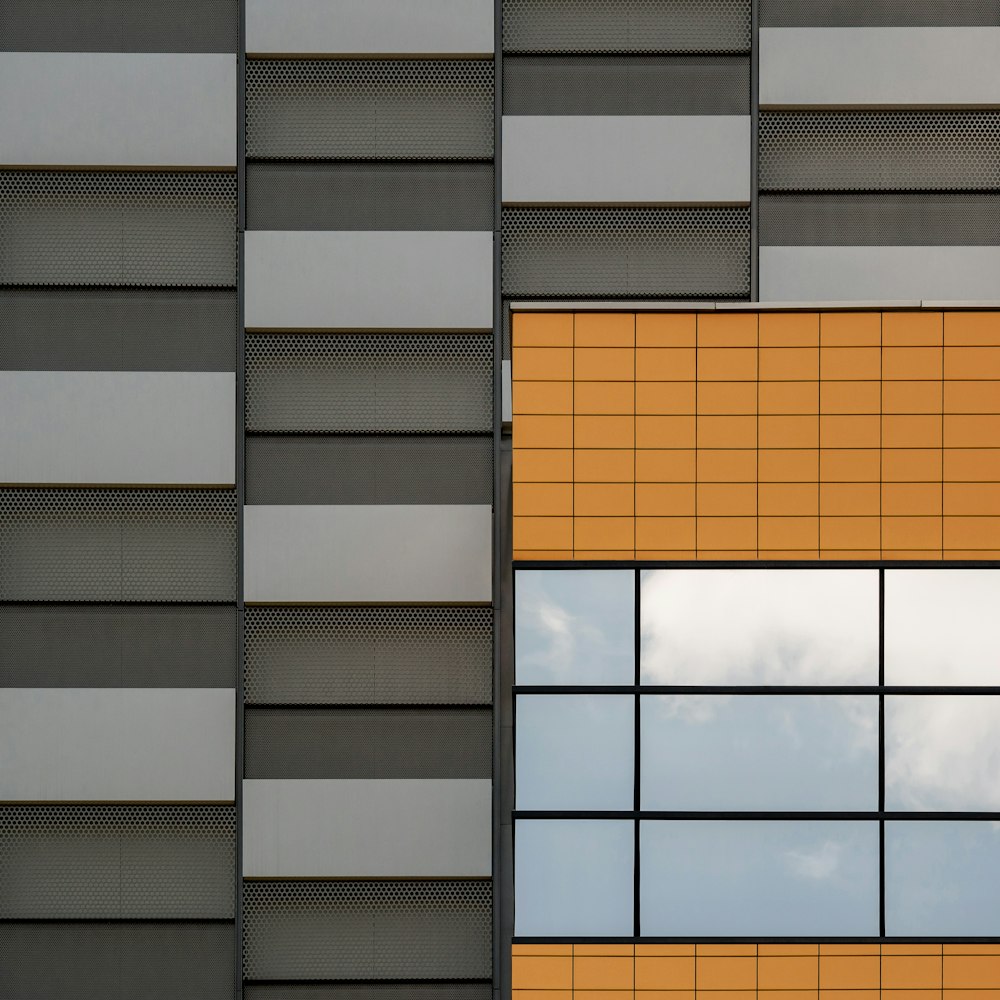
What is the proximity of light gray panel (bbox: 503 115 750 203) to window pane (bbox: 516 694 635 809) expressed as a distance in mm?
4139

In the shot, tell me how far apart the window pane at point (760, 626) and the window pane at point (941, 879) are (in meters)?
1.12

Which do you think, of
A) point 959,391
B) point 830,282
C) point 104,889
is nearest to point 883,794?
point 959,391

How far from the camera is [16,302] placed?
658cm

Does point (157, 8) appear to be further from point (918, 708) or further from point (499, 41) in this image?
point (918, 708)

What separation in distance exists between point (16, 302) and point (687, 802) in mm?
6659

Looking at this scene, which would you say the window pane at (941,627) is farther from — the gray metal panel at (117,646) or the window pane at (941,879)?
the gray metal panel at (117,646)

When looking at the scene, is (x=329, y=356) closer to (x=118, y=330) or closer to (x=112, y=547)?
(x=118, y=330)

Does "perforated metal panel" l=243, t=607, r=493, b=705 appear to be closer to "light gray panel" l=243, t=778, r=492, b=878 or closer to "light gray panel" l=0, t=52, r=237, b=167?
"light gray panel" l=243, t=778, r=492, b=878

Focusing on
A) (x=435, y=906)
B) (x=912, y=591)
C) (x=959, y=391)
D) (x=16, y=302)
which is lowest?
(x=435, y=906)

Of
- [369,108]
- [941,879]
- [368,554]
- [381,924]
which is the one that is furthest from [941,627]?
[369,108]

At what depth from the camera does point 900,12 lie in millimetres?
6562

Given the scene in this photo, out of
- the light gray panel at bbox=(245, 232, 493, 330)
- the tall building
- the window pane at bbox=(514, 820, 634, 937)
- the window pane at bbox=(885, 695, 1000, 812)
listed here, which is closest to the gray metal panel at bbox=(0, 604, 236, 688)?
the tall building

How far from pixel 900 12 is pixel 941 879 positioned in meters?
6.81

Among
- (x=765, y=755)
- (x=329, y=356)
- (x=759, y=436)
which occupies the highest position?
(x=329, y=356)
